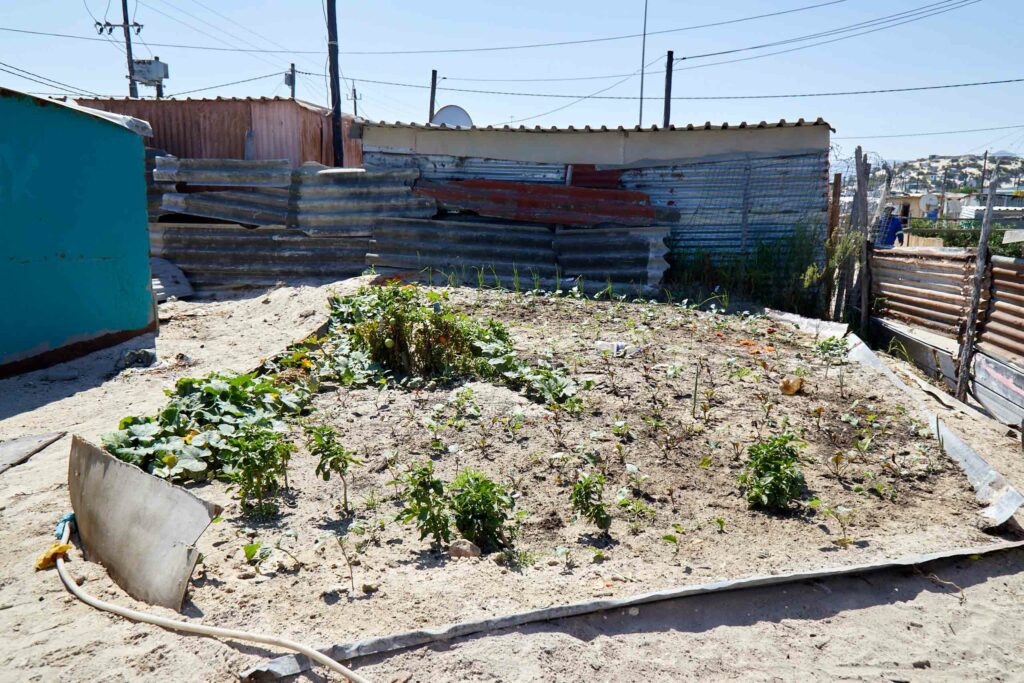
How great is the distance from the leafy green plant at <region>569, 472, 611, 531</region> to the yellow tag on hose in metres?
2.25

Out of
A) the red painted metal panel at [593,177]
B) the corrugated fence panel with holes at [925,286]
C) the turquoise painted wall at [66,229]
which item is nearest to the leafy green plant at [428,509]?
the turquoise painted wall at [66,229]

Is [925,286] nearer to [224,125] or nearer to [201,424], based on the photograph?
[201,424]

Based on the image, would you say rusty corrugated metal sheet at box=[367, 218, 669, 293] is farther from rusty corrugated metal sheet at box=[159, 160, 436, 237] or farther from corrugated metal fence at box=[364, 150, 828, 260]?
corrugated metal fence at box=[364, 150, 828, 260]

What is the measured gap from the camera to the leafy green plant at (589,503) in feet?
12.0

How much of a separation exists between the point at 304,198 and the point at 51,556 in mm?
8565

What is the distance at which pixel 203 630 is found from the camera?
2.71m

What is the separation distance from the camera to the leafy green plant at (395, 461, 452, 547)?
3410mm

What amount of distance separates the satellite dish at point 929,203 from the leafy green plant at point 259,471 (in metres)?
26.1

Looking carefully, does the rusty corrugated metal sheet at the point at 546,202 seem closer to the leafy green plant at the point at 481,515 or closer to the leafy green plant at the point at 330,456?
the leafy green plant at the point at 330,456

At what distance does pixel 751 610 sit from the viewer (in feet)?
A: 10.2

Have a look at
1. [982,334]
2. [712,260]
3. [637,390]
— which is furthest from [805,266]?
[637,390]

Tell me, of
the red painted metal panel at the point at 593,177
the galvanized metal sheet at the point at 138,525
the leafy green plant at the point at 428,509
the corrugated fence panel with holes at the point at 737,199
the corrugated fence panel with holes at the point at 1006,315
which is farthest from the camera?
the red painted metal panel at the point at 593,177

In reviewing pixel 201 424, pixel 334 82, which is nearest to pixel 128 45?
pixel 334 82

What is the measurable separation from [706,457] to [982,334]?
12.5 feet
